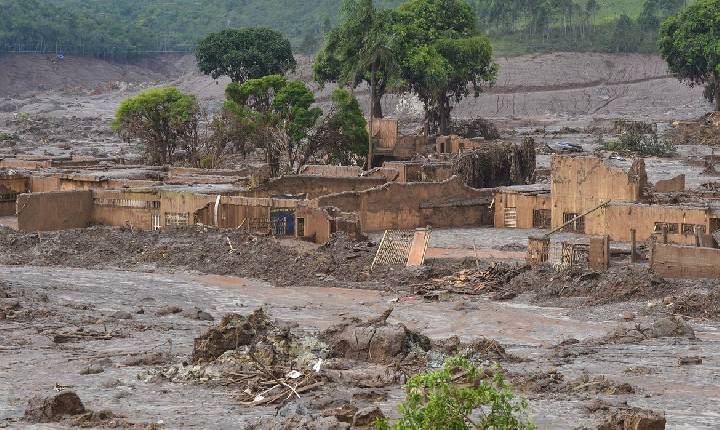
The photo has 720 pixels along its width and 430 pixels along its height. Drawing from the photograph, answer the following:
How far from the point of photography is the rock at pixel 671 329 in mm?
23438

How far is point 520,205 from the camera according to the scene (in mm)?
40594

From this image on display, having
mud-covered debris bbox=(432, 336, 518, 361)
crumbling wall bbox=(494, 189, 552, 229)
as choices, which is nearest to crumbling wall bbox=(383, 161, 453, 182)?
crumbling wall bbox=(494, 189, 552, 229)

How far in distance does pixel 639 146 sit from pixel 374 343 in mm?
46572

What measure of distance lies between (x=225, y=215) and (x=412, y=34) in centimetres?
3965

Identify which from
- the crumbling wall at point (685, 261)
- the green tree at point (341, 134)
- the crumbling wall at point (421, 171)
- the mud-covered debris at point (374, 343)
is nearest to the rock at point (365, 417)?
the mud-covered debris at point (374, 343)

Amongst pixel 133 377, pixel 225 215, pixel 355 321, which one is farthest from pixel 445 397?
pixel 225 215

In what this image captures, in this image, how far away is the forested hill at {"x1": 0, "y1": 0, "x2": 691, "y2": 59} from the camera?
374ft

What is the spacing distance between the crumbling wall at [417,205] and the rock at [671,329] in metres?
15.4

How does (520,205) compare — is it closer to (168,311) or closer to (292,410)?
(168,311)

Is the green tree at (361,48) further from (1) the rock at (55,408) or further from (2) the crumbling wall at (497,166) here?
(1) the rock at (55,408)

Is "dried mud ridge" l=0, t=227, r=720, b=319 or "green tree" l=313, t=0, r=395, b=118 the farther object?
"green tree" l=313, t=0, r=395, b=118

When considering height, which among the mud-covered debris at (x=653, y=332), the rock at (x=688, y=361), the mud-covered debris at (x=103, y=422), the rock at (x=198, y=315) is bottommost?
the rock at (x=198, y=315)

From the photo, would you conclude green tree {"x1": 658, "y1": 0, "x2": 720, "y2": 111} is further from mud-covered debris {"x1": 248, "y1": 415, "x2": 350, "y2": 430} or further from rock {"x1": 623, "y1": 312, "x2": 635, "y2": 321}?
mud-covered debris {"x1": 248, "y1": 415, "x2": 350, "y2": 430}

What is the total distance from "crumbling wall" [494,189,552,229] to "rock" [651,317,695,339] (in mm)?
15830
